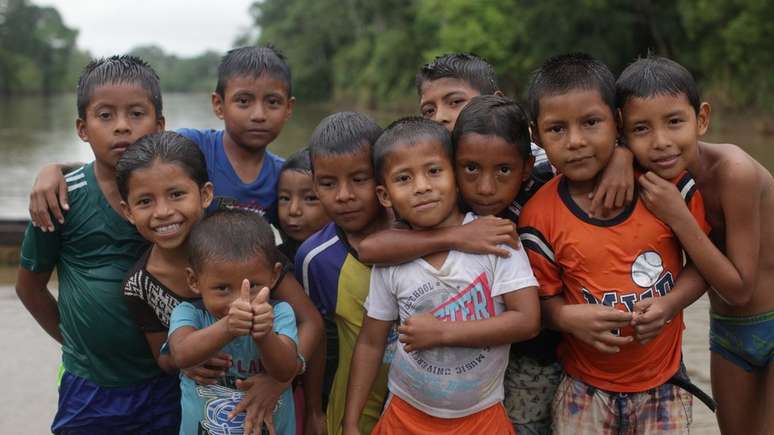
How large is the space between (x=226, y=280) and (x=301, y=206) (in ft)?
3.01

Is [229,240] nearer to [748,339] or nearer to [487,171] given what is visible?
[487,171]

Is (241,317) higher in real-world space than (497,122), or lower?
lower

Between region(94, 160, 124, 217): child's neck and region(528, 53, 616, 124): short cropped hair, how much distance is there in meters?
1.48

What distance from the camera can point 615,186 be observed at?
7.11ft

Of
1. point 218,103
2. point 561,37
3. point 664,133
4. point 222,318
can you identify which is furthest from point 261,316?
point 561,37

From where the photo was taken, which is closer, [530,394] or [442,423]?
[442,423]

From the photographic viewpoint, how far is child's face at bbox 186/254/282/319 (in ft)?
7.13

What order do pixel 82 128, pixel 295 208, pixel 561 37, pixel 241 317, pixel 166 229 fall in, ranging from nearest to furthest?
1. pixel 241 317
2. pixel 166 229
3. pixel 82 128
4. pixel 295 208
5. pixel 561 37

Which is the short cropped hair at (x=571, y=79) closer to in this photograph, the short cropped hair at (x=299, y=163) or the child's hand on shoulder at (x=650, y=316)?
the child's hand on shoulder at (x=650, y=316)

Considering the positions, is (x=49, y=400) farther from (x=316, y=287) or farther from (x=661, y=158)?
(x=661, y=158)

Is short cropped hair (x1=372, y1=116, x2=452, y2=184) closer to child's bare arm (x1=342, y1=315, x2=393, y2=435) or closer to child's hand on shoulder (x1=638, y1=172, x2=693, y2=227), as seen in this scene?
child's bare arm (x1=342, y1=315, x2=393, y2=435)

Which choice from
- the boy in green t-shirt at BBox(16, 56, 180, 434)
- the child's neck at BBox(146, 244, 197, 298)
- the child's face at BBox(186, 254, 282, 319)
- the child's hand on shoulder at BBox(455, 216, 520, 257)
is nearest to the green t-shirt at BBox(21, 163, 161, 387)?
the boy in green t-shirt at BBox(16, 56, 180, 434)

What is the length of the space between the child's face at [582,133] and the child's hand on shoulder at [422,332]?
25.1 inches

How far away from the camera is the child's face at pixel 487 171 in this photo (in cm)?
226
